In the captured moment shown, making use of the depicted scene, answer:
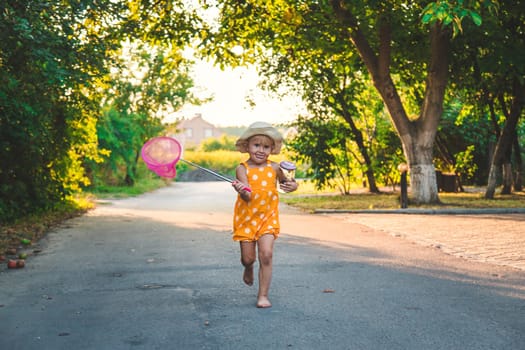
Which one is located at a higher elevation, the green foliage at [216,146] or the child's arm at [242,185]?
the green foliage at [216,146]

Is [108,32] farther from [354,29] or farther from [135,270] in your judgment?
[135,270]

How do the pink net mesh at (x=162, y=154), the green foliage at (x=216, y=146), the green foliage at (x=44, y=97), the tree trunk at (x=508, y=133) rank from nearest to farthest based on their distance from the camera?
1. the pink net mesh at (x=162, y=154)
2. the green foliage at (x=44, y=97)
3. the tree trunk at (x=508, y=133)
4. the green foliage at (x=216, y=146)

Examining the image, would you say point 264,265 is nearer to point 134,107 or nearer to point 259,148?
point 259,148

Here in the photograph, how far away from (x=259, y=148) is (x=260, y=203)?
49cm

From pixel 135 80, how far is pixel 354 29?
1787 centimetres

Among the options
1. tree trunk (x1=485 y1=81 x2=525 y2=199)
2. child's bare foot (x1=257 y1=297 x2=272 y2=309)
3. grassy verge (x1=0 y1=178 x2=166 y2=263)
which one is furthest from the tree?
child's bare foot (x1=257 y1=297 x2=272 y2=309)

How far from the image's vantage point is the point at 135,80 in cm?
3241

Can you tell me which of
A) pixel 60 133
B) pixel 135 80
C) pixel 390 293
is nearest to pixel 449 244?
pixel 390 293

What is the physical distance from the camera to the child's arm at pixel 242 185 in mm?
5609

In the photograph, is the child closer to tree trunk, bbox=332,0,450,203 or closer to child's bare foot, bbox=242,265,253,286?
child's bare foot, bbox=242,265,253,286

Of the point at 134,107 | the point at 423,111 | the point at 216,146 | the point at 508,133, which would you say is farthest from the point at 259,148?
the point at 216,146

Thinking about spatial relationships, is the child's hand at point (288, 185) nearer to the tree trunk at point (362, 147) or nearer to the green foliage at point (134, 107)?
the tree trunk at point (362, 147)

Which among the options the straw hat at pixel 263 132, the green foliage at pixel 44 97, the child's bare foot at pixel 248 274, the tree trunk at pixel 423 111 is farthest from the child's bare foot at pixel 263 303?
the tree trunk at pixel 423 111

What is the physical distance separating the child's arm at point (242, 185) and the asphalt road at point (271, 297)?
95 centimetres
